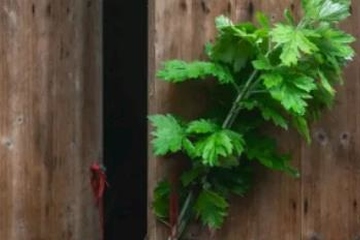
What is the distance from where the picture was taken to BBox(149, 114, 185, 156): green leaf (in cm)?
339

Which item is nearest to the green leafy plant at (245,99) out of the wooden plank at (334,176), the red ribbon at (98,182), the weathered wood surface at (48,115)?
the wooden plank at (334,176)

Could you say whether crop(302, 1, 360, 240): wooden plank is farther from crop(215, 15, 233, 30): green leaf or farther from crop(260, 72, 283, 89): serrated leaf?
crop(215, 15, 233, 30): green leaf

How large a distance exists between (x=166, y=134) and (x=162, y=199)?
0.30m

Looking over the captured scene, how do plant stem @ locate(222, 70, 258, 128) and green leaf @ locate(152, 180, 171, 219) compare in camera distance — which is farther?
green leaf @ locate(152, 180, 171, 219)

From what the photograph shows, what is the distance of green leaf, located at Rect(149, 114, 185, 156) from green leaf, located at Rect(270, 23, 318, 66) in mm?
481

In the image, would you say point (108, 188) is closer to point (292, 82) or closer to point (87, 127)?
point (87, 127)

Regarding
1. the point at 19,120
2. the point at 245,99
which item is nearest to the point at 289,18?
the point at 245,99

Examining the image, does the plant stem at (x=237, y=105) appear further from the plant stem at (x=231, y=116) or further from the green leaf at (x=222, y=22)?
the green leaf at (x=222, y=22)

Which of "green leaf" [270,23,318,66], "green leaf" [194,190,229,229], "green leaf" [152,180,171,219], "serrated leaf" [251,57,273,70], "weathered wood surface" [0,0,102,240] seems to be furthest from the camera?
"weathered wood surface" [0,0,102,240]

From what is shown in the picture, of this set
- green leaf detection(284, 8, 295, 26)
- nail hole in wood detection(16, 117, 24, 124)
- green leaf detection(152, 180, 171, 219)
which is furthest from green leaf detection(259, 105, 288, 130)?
nail hole in wood detection(16, 117, 24, 124)

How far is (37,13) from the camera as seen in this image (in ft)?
13.0

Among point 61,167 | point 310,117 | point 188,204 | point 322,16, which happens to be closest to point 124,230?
point 61,167

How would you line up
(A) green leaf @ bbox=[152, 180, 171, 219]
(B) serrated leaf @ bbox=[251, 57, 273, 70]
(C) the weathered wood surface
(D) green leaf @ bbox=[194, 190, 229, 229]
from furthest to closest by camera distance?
(C) the weathered wood surface, (A) green leaf @ bbox=[152, 180, 171, 219], (D) green leaf @ bbox=[194, 190, 229, 229], (B) serrated leaf @ bbox=[251, 57, 273, 70]

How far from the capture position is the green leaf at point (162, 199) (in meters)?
3.58
